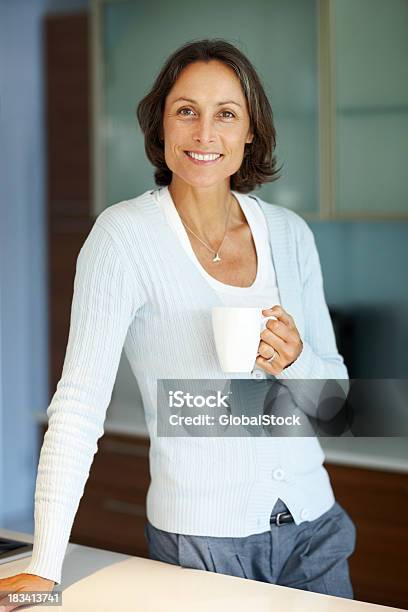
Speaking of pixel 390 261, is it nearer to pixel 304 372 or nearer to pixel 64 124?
pixel 64 124

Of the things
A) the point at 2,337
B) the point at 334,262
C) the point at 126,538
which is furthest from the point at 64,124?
the point at 126,538

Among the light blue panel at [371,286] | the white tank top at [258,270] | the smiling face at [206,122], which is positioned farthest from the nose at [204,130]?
the light blue panel at [371,286]

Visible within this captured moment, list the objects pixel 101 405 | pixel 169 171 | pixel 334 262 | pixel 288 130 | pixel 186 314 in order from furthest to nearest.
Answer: pixel 334 262 → pixel 288 130 → pixel 169 171 → pixel 186 314 → pixel 101 405

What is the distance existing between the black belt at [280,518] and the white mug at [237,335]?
0.83 feet

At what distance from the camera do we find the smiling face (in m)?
1.27

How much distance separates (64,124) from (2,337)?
27.8 inches

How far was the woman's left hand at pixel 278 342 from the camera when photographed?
1.17 m

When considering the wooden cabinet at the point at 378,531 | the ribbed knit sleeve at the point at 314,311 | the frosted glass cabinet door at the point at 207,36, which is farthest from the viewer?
the frosted glass cabinet door at the point at 207,36

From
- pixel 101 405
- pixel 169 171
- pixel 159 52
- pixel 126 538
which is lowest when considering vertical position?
pixel 126 538

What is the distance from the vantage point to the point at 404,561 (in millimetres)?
2232

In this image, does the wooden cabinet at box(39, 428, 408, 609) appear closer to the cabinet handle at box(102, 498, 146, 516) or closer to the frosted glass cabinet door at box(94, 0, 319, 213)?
the cabinet handle at box(102, 498, 146, 516)

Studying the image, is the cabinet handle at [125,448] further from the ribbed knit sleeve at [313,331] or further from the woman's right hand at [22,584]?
the woman's right hand at [22,584]

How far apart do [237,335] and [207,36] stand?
1.76 metres

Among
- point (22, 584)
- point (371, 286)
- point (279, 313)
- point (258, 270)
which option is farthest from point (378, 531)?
point (22, 584)
